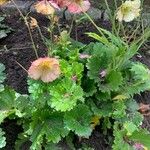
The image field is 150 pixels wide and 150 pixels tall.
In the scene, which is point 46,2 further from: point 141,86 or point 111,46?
point 141,86

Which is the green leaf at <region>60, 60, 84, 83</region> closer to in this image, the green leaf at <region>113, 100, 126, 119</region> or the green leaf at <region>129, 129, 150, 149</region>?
the green leaf at <region>113, 100, 126, 119</region>

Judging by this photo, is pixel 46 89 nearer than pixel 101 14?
Yes

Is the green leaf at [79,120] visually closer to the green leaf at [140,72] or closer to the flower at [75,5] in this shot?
the green leaf at [140,72]

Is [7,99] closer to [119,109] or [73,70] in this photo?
[73,70]

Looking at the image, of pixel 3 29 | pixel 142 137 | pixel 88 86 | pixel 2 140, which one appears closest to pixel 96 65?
pixel 88 86

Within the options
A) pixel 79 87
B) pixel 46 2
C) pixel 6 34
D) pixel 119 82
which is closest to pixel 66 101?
pixel 79 87

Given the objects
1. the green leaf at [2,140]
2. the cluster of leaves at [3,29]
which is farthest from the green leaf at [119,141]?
the cluster of leaves at [3,29]

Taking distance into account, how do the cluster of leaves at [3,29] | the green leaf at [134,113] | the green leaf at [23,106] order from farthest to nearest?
the cluster of leaves at [3,29], the green leaf at [134,113], the green leaf at [23,106]
